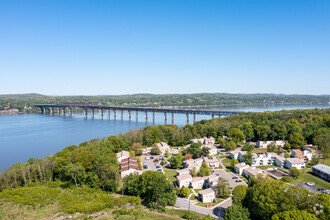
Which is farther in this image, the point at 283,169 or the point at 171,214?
the point at 283,169

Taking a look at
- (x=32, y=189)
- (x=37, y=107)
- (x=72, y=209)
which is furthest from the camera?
(x=37, y=107)

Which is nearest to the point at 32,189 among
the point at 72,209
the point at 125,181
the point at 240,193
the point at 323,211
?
the point at 72,209

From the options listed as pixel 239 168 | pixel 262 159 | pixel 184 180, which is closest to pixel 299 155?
pixel 262 159

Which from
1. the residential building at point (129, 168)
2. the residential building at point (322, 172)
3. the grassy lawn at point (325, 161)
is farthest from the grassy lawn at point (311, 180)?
the residential building at point (129, 168)

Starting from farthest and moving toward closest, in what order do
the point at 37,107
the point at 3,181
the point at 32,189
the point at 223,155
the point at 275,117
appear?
the point at 37,107
the point at 275,117
the point at 223,155
the point at 3,181
the point at 32,189

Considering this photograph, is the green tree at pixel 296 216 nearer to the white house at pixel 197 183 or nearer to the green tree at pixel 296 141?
the white house at pixel 197 183

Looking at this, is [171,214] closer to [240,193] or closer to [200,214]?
[200,214]

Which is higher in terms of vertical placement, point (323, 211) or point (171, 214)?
point (323, 211)
